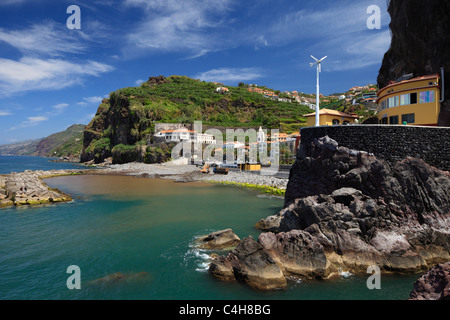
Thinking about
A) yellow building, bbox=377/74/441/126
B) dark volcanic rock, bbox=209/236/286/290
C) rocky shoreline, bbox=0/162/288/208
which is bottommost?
dark volcanic rock, bbox=209/236/286/290

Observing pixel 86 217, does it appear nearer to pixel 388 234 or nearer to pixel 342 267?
pixel 342 267

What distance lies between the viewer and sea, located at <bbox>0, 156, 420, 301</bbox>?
10461 mm

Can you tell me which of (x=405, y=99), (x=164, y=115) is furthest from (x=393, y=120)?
(x=164, y=115)

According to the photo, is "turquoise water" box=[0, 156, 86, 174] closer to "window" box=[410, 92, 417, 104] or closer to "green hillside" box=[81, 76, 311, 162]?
"green hillside" box=[81, 76, 311, 162]

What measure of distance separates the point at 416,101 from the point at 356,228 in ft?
40.8

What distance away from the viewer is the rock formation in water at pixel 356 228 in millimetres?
11773

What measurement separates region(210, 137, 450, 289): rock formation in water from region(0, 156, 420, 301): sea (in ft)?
2.47

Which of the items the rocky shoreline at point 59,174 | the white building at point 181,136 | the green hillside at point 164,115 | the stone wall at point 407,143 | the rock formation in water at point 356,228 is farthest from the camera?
the green hillside at point 164,115

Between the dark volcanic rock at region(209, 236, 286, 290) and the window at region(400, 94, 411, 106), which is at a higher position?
the window at region(400, 94, 411, 106)

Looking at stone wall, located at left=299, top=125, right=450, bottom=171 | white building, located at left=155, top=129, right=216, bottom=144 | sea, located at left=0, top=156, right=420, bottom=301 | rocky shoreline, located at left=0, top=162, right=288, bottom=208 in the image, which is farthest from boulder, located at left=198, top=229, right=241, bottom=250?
white building, located at left=155, top=129, right=216, bottom=144

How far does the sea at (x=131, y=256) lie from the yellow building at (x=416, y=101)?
41.3 ft

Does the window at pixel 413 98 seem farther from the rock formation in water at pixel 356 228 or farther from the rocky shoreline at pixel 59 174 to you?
the rocky shoreline at pixel 59 174

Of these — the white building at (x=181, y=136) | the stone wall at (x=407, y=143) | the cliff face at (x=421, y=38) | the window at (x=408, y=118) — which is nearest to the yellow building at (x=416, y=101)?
the window at (x=408, y=118)
